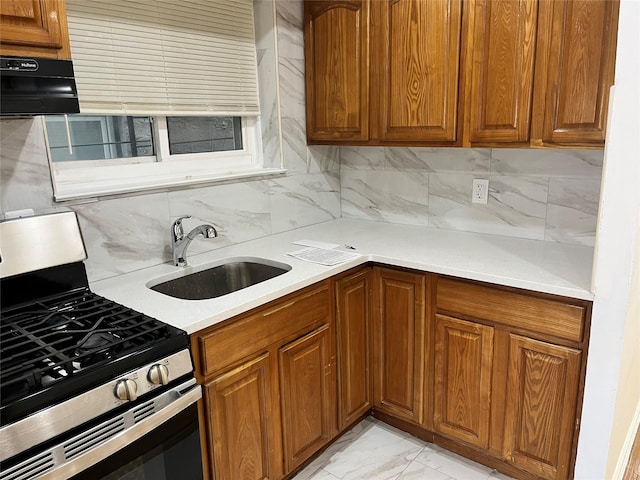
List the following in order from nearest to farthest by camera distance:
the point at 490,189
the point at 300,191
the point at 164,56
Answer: the point at 164,56 < the point at 490,189 < the point at 300,191

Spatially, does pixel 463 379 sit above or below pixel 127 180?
below

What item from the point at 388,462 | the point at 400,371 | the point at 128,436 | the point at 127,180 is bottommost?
the point at 388,462

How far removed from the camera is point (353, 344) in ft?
7.17

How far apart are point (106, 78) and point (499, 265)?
1.69m

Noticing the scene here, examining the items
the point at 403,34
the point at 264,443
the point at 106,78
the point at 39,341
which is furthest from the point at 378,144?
the point at 39,341

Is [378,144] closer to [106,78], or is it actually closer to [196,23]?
[196,23]

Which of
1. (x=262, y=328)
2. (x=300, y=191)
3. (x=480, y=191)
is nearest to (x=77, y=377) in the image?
(x=262, y=328)

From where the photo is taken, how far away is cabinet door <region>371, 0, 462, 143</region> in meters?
2.03

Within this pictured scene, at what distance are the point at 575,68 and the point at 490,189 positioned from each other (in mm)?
707

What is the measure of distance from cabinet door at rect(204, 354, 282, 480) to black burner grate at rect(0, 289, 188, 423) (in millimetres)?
332

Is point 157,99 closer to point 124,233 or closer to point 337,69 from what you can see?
point 124,233

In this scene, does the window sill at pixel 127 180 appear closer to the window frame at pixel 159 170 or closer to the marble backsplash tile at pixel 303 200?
the window frame at pixel 159 170

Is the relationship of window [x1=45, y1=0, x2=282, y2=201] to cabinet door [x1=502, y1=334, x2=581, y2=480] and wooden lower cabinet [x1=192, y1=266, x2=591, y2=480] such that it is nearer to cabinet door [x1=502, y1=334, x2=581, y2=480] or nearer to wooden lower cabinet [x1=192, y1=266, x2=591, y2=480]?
wooden lower cabinet [x1=192, y1=266, x2=591, y2=480]

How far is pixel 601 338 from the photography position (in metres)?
1.64
